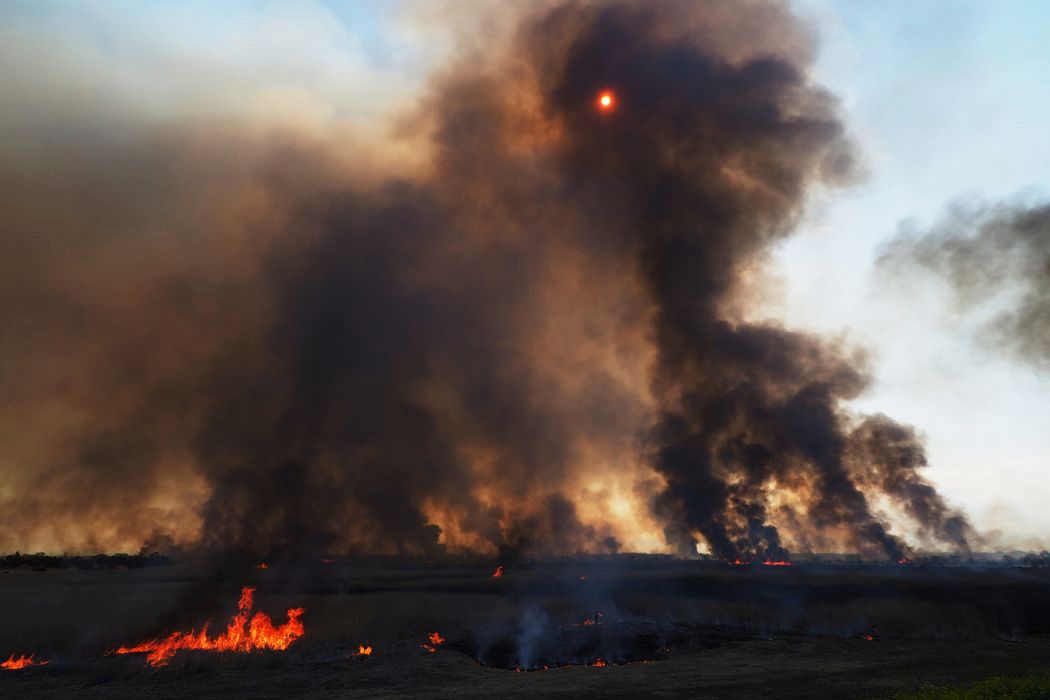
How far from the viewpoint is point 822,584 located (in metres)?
92.1

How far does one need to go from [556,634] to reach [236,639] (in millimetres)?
33353

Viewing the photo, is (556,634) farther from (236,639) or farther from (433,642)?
(236,639)

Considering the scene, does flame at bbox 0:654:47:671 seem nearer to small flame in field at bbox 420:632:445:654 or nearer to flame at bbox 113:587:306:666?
flame at bbox 113:587:306:666

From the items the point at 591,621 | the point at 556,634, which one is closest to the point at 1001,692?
the point at 556,634

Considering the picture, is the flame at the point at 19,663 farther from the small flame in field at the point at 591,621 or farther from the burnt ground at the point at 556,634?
the small flame in field at the point at 591,621

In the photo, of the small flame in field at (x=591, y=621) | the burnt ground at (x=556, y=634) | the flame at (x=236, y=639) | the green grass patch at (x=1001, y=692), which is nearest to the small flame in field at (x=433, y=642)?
the burnt ground at (x=556, y=634)

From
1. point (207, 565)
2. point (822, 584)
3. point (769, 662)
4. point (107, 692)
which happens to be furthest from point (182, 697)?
point (822, 584)

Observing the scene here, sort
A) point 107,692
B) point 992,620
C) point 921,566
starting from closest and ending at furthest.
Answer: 1. point 107,692
2. point 992,620
3. point 921,566

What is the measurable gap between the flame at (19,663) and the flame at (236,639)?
21.4 ft

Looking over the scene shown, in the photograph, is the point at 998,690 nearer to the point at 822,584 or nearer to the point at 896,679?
the point at 896,679

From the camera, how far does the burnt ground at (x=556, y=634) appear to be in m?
42.5

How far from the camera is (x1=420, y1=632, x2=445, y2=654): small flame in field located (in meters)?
54.5

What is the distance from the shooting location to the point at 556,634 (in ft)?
204

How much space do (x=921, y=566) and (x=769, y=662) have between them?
101439 mm
